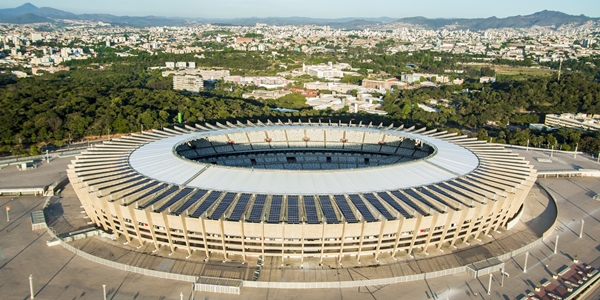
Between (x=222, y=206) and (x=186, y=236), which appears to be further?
(x=222, y=206)

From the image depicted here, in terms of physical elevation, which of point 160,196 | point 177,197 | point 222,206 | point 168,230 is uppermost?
point 222,206

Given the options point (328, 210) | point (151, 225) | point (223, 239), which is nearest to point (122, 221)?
point (151, 225)

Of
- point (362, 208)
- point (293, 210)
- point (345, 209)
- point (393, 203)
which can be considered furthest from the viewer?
point (393, 203)

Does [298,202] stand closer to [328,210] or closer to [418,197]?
[328,210]

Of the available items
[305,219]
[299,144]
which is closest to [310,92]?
[299,144]

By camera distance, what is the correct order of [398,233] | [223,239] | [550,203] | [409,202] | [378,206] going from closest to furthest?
[223,239] → [398,233] → [378,206] → [409,202] → [550,203]

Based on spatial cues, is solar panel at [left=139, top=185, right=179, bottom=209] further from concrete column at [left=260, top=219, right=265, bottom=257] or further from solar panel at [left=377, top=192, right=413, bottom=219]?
solar panel at [left=377, top=192, right=413, bottom=219]

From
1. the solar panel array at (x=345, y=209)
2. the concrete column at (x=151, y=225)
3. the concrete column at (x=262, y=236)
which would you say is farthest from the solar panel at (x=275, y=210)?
the concrete column at (x=151, y=225)

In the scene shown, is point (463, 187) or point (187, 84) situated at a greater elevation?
point (463, 187)

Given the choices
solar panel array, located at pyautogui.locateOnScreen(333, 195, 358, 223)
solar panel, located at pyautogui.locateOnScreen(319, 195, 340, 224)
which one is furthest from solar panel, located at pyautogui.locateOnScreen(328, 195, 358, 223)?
solar panel, located at pyautogui.locateOnScreen(319, 195, 340, 224)
